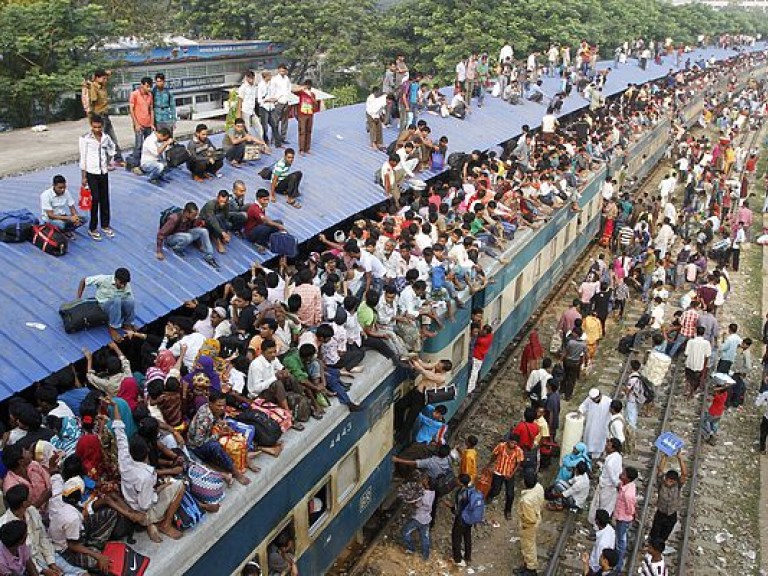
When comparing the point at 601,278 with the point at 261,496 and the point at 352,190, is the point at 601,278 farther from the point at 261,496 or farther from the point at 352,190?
the point at 261,496

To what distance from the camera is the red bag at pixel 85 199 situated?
9766mm

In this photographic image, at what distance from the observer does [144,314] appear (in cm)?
885

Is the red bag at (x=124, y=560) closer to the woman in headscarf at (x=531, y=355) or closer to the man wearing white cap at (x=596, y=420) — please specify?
the man wearing white cap at (x=596, y=420)

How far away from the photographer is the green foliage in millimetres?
24328

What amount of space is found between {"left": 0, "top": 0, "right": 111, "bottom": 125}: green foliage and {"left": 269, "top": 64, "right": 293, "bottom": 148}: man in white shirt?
41.5 ft

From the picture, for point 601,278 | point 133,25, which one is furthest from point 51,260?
point 133,25

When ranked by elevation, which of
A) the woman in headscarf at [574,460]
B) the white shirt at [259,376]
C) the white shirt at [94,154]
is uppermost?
the white shirt at [94,154]

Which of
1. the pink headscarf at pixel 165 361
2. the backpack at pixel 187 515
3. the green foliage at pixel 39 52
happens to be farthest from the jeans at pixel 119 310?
the green foliage at pixel 39 52

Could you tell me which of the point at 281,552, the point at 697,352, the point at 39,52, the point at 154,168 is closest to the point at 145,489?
→ the point at 281,552

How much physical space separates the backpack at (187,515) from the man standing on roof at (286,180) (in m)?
6.94

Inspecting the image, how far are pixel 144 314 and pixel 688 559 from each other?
7601mm

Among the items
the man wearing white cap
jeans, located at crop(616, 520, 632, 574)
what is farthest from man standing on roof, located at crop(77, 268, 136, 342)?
jeans, located at crop(616, 520, 632, 574)

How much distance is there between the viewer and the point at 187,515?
6.27m

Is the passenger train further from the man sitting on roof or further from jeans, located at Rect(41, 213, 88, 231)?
jeans, located at Rect(41, 213, 88, 231)
